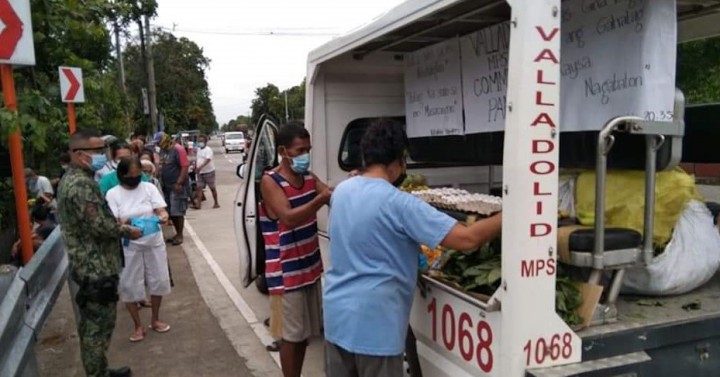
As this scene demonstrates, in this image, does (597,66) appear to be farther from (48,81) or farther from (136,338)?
(48,81)

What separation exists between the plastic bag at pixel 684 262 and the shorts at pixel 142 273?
3.82 metres

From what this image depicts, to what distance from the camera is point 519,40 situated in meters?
1.99

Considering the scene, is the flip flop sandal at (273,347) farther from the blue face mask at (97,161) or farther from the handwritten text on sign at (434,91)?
the handwritten text on sign at (434,91)

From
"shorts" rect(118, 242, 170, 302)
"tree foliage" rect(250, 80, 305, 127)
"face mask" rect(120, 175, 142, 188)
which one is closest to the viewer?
"face mask" rect(120, 175, 142, 188)

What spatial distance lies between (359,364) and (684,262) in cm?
156

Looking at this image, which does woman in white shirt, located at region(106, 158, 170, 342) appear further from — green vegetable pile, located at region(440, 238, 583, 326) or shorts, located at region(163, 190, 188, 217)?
shorts, located at region(163, 190, 188, 217)

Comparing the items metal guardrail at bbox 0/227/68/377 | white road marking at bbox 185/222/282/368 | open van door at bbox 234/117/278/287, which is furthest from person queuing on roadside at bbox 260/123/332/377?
open van door at bbox 234/117/278/287

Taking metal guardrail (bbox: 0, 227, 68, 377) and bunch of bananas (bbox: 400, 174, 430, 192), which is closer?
metal guardrail (bbox: 0, 227, 68, 377)

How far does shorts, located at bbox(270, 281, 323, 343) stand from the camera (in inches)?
135

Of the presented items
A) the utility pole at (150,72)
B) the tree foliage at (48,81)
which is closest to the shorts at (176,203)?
the tree foliage at (48,81)

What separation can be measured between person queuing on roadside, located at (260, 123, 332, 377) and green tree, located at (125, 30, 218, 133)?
88.0ft

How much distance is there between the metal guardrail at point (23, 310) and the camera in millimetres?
3037

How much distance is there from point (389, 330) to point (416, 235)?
16.3 inches

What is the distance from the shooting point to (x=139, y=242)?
493cm
